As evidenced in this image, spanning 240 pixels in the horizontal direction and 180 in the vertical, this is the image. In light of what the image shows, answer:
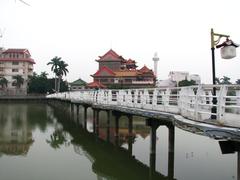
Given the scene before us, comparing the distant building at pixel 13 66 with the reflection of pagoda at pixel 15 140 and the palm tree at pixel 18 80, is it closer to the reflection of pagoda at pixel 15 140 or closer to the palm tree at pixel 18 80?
the palm tree at pixel 18 80

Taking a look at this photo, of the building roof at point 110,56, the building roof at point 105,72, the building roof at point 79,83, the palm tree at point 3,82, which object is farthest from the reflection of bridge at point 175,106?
the building roof at point 79,83

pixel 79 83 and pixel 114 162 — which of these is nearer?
pixel 114 162

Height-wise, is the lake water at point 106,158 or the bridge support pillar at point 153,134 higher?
the bridge support pillar at point 153,134

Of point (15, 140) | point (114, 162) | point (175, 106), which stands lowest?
point (114, 162)

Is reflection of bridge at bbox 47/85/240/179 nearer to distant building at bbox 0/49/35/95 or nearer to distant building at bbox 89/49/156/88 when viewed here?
distant building at bbox 89/49/156/88

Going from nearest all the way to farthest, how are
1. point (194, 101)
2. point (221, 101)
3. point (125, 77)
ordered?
point (221, 101) → point (194, 101) → point (125, 77)

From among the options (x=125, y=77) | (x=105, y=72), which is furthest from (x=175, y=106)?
(x=105, y=72)

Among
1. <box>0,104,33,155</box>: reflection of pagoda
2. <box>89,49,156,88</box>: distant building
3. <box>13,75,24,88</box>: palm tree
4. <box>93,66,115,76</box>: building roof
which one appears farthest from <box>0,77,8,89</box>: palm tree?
<box>0,104,33,155</box>: reflection of pagoda

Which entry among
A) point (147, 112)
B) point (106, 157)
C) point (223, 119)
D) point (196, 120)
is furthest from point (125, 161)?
point (223, 119)

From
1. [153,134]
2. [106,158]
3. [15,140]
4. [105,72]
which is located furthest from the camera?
[105,72]

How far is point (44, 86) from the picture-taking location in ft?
294

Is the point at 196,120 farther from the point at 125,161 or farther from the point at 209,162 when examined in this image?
the point at 125,161

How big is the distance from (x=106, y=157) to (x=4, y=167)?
502 centimetres

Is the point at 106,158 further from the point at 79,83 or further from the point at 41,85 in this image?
the point at 79,83
